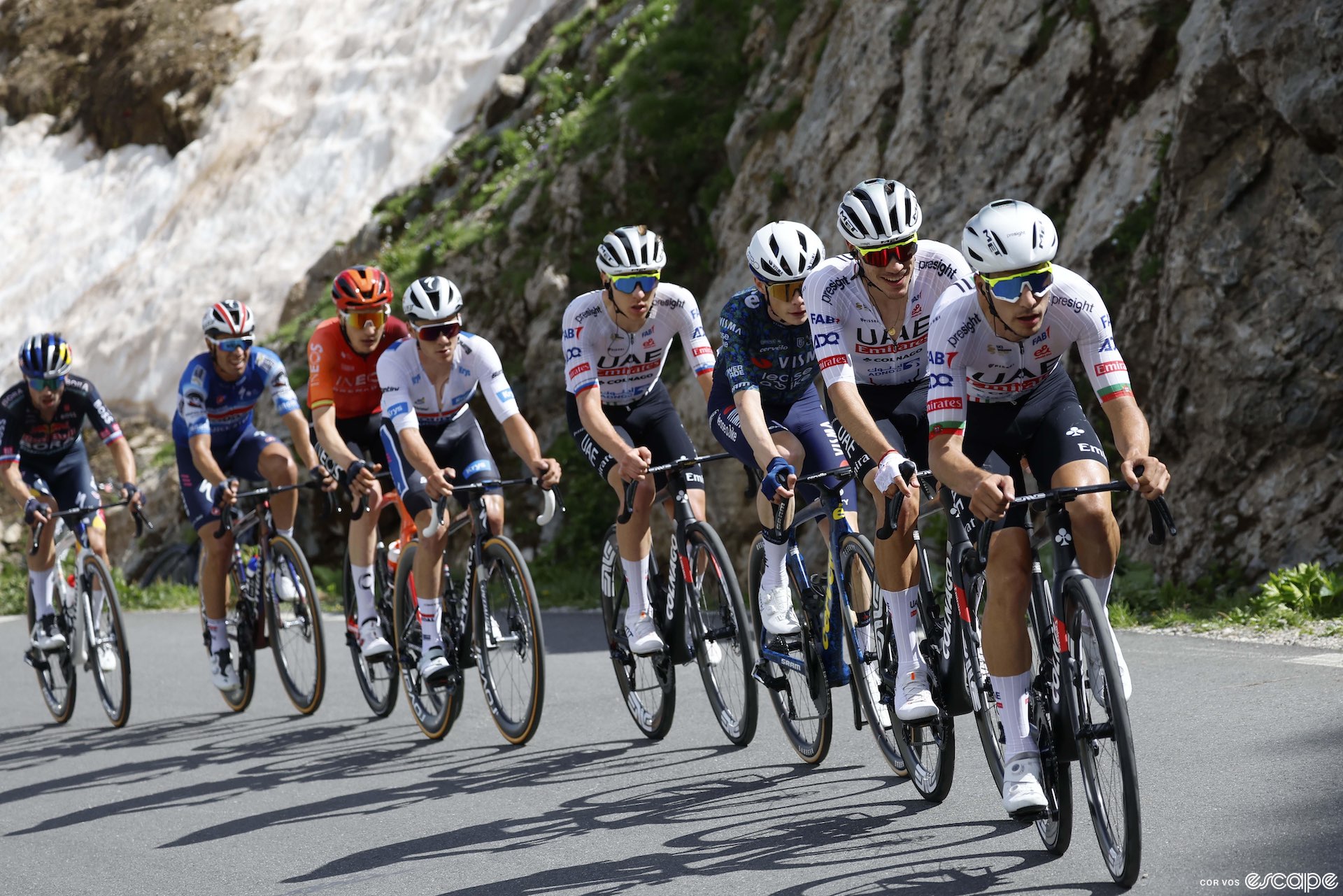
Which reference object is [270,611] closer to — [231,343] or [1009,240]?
[231,343]

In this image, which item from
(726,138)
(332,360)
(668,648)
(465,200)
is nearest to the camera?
(668,648)

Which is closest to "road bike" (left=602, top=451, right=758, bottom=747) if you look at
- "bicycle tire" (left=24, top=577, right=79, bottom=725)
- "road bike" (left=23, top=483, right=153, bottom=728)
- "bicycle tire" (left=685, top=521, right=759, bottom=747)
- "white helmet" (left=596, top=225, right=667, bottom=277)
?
"bicycle tire" (left=685, top=521, right=759, bottom=747)

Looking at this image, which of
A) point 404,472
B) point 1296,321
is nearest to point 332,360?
point 404,472

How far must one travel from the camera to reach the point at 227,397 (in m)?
8.94

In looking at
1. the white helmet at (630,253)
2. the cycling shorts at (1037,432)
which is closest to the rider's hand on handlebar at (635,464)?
the white helmet at (630,253)

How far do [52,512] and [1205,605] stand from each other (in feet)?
24.4

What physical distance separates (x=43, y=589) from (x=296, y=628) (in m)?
1.94

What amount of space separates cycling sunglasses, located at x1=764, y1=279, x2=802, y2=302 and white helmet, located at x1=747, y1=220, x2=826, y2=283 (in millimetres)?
37

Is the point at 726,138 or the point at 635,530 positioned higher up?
the point at 726,138

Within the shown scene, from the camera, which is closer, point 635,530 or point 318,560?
point 635,530

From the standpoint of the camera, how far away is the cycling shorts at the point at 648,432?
22.9ft

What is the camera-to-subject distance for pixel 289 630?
28.6 ft

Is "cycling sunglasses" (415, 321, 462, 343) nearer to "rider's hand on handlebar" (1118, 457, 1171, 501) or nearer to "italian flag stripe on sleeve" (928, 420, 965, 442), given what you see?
"italian flag stripe on sleeve" (928, 420, 965, 442)

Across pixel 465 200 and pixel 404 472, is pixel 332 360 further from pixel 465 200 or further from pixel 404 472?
pixel 465 200
